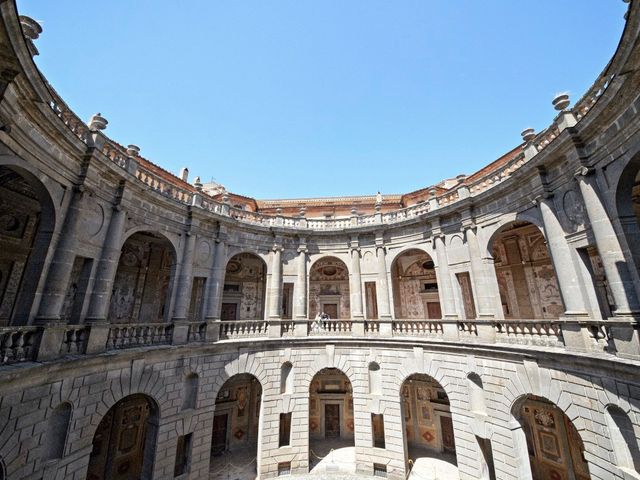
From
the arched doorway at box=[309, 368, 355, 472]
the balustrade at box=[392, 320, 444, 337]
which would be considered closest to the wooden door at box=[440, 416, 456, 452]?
the arched doorway at box=[309, 368, 355, 472]

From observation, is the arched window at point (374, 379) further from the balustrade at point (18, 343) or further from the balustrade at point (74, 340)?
the balustrade at point (18, 343)

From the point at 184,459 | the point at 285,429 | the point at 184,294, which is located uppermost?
the point at 184,294

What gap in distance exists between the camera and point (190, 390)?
11.1 m

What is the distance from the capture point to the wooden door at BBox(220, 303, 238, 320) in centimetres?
1702

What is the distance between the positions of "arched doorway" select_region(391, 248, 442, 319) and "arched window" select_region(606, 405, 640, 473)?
988cm

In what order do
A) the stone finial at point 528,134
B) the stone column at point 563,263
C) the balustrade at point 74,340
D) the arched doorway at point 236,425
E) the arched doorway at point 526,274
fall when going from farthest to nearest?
the arched doorway at point 236,425 < the arched doorway at point 526,274 < the stone finial at point 528,134 < the stone column at point 563,263 < the balustrade at point 74,340

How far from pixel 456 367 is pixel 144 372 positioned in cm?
1190

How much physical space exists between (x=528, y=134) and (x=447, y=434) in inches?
605

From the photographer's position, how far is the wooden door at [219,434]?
14852 millimetres

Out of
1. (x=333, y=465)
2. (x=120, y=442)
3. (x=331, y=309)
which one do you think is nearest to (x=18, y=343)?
(x=120, y=442)

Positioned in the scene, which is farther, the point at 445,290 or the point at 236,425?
the point at 236,425

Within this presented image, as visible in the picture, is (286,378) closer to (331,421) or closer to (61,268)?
A: (331,421)

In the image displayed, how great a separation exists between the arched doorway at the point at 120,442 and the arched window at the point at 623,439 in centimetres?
1486

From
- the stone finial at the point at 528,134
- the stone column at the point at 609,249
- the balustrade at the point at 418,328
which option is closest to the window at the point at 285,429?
the balustrade at the point at 418,328
